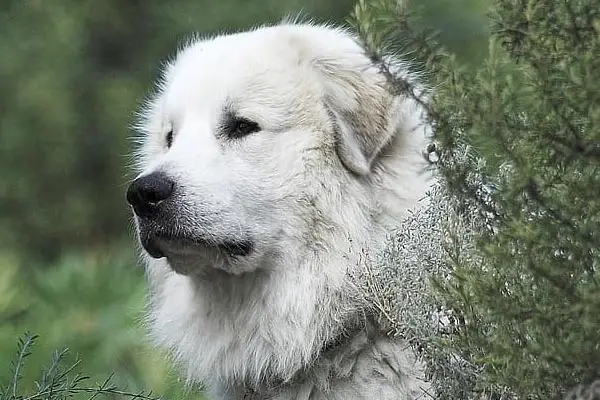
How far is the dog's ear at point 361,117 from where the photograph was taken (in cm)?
371

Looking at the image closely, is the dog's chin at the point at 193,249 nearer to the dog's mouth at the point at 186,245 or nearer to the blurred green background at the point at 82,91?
the dog's mouth at the point at 186,245

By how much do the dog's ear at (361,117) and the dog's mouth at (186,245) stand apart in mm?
440

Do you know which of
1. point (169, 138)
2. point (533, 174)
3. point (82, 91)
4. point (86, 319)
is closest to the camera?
point (533, 174)

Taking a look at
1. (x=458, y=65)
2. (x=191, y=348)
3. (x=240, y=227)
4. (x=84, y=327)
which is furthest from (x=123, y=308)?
(x=458, y=65)

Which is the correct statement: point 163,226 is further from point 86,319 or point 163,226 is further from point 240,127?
point 86,319

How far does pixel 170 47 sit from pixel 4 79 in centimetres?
175

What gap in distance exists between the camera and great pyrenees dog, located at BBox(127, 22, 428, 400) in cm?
360

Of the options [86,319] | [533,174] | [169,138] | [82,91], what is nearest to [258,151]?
[169,138]

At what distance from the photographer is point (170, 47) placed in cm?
1213

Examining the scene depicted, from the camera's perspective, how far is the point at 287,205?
3.69m

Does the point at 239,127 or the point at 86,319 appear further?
the point at 86,319

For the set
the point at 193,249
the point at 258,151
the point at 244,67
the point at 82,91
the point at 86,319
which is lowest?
the point at 82,91

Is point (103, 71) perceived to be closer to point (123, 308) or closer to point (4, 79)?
point (4, 79)

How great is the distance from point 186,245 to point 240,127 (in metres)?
0.44
